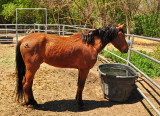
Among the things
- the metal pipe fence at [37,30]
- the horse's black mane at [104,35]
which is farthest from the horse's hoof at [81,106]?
the metal pipe fence at [37,30]

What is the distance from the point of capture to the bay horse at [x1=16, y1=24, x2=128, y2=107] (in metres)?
3.26

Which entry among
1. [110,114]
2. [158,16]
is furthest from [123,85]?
[158,16]

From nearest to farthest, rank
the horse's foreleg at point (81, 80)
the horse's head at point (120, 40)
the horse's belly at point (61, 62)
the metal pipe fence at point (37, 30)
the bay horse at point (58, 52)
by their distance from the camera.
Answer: the bay horse at point (58, 52)
the horse's belly at point (61, 62)
the horse's foreleg at point (81, 80)
the horse's head at point (120, 40)
the metal pipe fence at point (37, 30)

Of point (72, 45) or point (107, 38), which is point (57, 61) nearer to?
point (72, 45)

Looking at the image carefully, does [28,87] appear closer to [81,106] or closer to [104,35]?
[81,106]

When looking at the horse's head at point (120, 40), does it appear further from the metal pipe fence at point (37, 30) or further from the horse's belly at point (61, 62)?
the metal pipe fence at point (37, 30)

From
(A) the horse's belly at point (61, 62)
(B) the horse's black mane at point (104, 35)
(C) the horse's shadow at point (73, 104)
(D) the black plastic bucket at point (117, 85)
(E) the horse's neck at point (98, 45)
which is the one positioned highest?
(B) the horse's black mane at point (104, 35)

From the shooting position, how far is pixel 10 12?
18.2 metres

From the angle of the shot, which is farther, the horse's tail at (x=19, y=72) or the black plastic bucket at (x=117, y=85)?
the black plastic bucket at (x=117, y=85)

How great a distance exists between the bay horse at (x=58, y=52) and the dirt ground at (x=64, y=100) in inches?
9.5

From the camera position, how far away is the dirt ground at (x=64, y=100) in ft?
11.0

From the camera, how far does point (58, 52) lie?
334cm

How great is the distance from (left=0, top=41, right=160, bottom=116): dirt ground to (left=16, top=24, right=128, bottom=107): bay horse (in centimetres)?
24

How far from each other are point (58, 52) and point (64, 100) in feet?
3.98
